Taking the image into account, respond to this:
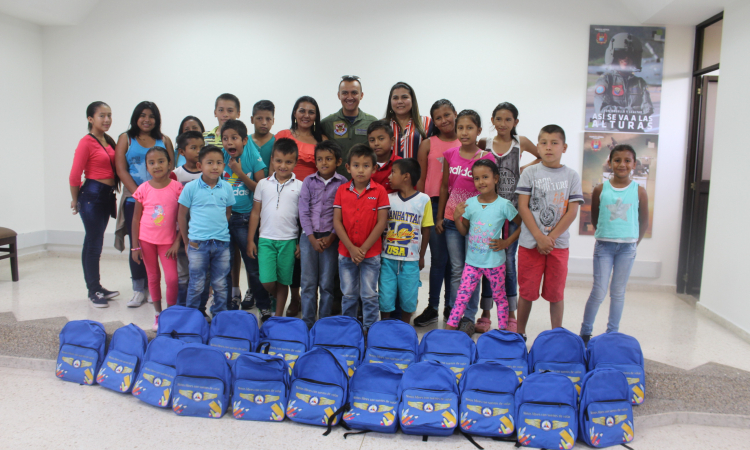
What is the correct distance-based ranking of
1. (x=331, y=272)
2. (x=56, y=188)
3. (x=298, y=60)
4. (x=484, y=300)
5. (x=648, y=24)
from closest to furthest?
(x=331, y=272) < (x=484, y=300) < (x=648, y=24) < (x=298, y=60) < (x=56, y=188)

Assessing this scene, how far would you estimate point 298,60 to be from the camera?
4.50 metres

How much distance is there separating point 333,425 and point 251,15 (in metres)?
4.00

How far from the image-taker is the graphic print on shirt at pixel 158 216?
273 cm

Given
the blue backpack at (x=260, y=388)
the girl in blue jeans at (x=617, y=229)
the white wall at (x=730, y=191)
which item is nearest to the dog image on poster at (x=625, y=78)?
the white wall at (x=730, y=191)

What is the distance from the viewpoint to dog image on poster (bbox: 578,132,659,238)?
162 inches

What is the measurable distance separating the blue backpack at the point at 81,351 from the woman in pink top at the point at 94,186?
Result: 0.73 meters

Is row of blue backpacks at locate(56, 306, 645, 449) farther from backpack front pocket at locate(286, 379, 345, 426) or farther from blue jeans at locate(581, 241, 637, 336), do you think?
blue jeans at locate(581, 241, 637, 336)

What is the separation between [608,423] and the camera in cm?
199

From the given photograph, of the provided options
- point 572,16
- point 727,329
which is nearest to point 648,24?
point 572,16

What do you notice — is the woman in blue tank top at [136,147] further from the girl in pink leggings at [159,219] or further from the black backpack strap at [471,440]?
the black backpack strap at [471,440]

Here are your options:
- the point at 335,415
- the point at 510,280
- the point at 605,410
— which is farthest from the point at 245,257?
the point at 605,410

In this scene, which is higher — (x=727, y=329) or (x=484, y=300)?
(x=484, y=300)

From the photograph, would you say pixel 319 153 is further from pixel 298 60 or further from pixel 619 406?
pixel 298 60

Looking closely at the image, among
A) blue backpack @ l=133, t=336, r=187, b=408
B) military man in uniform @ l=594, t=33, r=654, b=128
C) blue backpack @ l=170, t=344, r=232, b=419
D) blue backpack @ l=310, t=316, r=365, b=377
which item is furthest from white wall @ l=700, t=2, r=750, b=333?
blue backpack @ l=133, t=336, r=187, b=408
